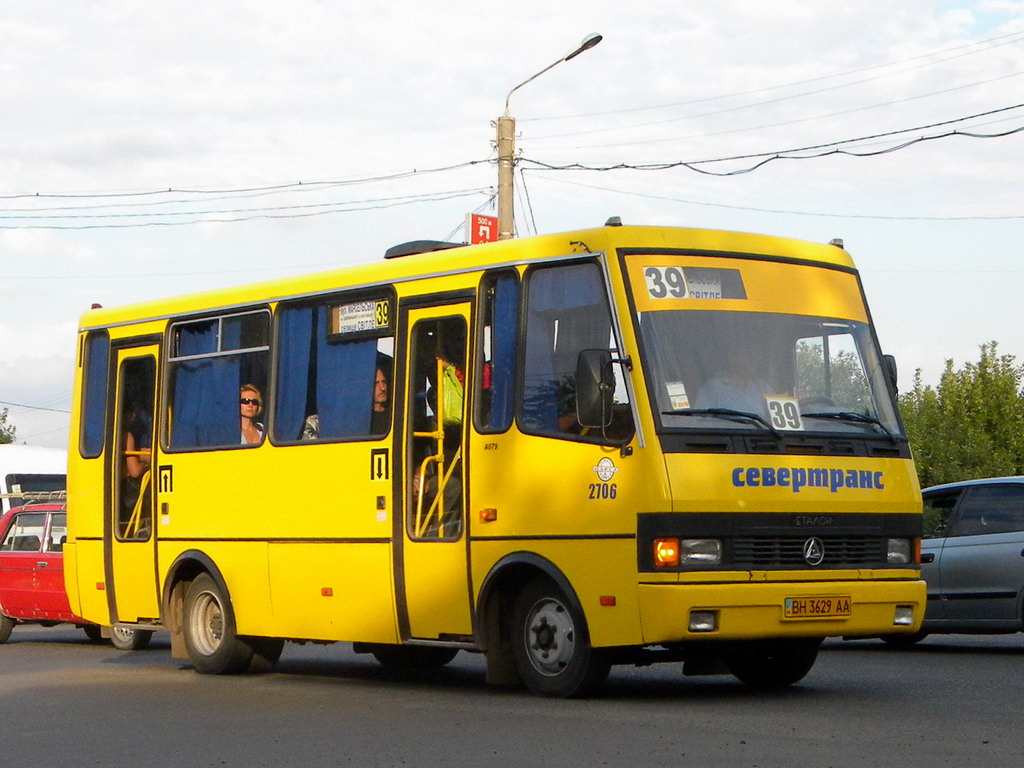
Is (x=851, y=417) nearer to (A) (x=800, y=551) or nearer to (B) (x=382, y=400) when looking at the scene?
(A) (x=800, y=551)

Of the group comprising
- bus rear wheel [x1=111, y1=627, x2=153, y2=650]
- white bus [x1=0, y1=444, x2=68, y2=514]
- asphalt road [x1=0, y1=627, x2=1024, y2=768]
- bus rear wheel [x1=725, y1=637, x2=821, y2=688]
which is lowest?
asphalt road [x1=0, y1=627, x2=1024, y2=768]

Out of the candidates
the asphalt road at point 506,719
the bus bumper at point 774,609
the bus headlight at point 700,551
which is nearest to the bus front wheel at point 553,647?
the asphalt road at point 506,719

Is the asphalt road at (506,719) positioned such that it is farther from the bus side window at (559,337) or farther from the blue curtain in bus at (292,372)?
the blue curtain in bus at (292,372)

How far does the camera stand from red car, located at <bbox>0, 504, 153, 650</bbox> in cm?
2097

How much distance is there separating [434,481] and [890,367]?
324 cm

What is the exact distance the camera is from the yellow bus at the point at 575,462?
11.1m

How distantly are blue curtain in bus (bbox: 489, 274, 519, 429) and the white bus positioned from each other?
82.1ft

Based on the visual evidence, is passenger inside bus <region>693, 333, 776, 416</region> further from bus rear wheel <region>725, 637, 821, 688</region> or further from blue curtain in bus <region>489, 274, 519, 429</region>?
bus rear wheel <region>725, 637, 821, 688</region>

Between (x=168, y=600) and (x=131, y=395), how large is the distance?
199cm

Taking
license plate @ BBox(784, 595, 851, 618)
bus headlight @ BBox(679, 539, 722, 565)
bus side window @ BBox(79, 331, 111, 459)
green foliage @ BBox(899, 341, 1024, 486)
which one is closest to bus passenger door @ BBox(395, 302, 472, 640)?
bus headlight @ BBox(679, 539, 722, 565)

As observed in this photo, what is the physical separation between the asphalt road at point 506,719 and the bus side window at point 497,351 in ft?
6.23

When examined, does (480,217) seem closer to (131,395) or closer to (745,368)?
(131,395)

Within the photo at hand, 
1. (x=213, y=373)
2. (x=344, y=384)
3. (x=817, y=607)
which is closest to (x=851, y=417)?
(x=817, y=607)

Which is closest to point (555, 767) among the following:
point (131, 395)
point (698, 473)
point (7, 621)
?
point (698, 473)
